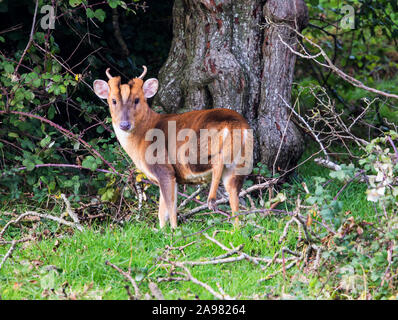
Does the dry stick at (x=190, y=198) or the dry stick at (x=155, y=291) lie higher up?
the dry stick at (x=190, y=198)

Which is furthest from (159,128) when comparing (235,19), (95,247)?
(235,19)

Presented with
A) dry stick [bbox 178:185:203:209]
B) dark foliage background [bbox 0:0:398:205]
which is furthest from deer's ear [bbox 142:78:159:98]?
dry stick [bbox 178:185:203:209]

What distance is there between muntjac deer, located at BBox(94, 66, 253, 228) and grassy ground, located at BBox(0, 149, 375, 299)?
28 cm

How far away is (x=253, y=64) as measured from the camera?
651cm

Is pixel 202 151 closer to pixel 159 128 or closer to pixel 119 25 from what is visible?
pixel 159 128

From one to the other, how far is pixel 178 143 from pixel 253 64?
5.32 feet

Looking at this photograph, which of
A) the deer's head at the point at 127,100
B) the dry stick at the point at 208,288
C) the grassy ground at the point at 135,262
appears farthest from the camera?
the deer's head at the point at 127,100

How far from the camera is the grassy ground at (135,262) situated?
423cm

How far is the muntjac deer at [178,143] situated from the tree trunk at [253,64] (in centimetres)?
100

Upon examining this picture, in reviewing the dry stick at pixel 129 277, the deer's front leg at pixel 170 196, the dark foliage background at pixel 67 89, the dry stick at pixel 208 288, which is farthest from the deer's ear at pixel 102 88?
the dry stick at pixel 208 288

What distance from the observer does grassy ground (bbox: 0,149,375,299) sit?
4227 millimetres

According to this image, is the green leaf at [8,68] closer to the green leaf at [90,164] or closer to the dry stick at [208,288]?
the green leaf at [90,164]

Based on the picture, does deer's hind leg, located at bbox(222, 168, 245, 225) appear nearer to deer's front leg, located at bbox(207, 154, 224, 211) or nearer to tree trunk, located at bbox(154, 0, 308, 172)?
deer's front leg, located at bbox(207, 154, 224, 211)
